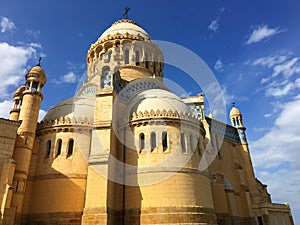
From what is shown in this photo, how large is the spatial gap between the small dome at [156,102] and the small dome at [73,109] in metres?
3.90

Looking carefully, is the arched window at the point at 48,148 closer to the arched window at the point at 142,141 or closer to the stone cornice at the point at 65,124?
the stone cornice at the point at 65,124

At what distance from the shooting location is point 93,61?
98.5 feet

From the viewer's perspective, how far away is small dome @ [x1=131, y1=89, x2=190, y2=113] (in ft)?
65.3

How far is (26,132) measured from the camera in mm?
18859

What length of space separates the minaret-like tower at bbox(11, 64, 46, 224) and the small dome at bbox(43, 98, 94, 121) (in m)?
1.71

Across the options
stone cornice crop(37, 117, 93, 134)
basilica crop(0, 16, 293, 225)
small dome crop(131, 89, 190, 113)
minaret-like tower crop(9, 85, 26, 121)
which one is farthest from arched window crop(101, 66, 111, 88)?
minaret-like tower crop(9, 85, 26, 121)

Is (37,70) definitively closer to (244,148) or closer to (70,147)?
(70,147)

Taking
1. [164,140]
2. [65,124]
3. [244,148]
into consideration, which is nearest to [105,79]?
[65,124]

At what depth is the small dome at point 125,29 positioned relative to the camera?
3075 centimetres

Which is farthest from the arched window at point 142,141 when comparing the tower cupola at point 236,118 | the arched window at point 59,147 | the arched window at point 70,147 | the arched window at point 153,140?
the tower cupola at point 236,118

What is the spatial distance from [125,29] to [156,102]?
48.5 ft

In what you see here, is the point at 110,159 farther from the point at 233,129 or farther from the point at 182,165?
the point at 233,129

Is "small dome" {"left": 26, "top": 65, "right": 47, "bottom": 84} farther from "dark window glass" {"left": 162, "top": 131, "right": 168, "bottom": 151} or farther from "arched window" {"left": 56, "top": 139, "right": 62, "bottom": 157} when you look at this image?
"dark window glass" {"left": 162, "top": 131, "right": 168, "bottom": 151}

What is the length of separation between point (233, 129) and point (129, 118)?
17.4 m
